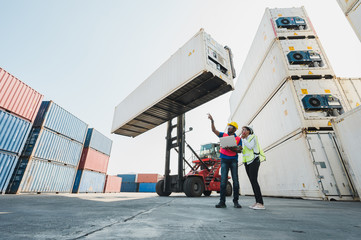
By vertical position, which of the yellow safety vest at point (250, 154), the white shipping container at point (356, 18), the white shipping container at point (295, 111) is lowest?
the yellow safety vest at point (250, 154)

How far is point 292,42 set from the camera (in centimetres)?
675

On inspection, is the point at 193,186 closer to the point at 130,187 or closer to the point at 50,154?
the point at 50,154

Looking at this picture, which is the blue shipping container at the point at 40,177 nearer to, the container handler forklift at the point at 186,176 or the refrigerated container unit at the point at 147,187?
the container handler forklift at the point at 186,176

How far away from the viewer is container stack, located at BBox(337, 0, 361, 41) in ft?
12.8

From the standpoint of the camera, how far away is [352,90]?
5941mm

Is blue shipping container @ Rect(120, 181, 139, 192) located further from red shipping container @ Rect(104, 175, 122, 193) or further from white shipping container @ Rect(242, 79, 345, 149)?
white shipping container @ Rect(242, 79, 345, 149)

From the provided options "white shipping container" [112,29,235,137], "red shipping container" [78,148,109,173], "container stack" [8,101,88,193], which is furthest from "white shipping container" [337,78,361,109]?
"red shipping container" [78,148,109,173]

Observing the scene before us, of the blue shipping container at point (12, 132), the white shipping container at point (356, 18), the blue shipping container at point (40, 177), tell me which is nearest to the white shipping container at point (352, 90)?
the white shipping container at point (356, 18)

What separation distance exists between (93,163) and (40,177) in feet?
18.6

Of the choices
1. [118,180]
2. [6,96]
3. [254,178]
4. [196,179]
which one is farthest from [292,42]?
[118,180]

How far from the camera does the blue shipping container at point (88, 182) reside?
1330 cm

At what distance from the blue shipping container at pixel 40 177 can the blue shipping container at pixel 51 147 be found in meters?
0.36

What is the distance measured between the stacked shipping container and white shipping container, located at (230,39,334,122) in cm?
1234

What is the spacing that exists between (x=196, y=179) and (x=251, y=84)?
19.6ft
